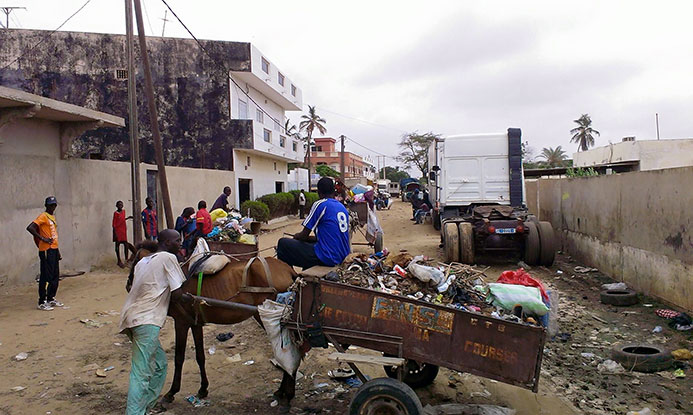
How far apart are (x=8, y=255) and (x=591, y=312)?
987 cm

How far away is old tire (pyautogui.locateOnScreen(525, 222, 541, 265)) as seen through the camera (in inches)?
408

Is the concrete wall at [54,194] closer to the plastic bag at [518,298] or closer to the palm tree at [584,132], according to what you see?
the plastic bag at [518,298]

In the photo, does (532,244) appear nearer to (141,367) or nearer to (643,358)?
(643,358)

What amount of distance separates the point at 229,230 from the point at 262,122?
1985cm

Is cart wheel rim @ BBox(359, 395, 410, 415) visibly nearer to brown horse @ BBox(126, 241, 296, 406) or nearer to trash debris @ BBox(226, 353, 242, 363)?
brown horse @ BBox(126, 241, 296, 406)

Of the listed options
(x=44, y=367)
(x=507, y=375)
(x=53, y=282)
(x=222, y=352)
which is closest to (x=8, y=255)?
(x=53, y=282)

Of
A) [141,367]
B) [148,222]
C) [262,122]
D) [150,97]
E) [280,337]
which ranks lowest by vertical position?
[141,367]

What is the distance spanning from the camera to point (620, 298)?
23.7 ft

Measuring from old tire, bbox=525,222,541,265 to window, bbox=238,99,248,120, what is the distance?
17967mm

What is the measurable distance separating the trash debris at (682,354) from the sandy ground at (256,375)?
303mm

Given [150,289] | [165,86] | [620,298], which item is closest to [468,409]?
[150,289]

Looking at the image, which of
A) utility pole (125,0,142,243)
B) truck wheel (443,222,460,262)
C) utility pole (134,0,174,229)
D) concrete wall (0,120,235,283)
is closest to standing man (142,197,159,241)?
utility pole (125,0,142,243)

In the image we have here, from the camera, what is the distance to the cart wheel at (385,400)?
3.39m

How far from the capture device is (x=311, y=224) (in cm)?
453
